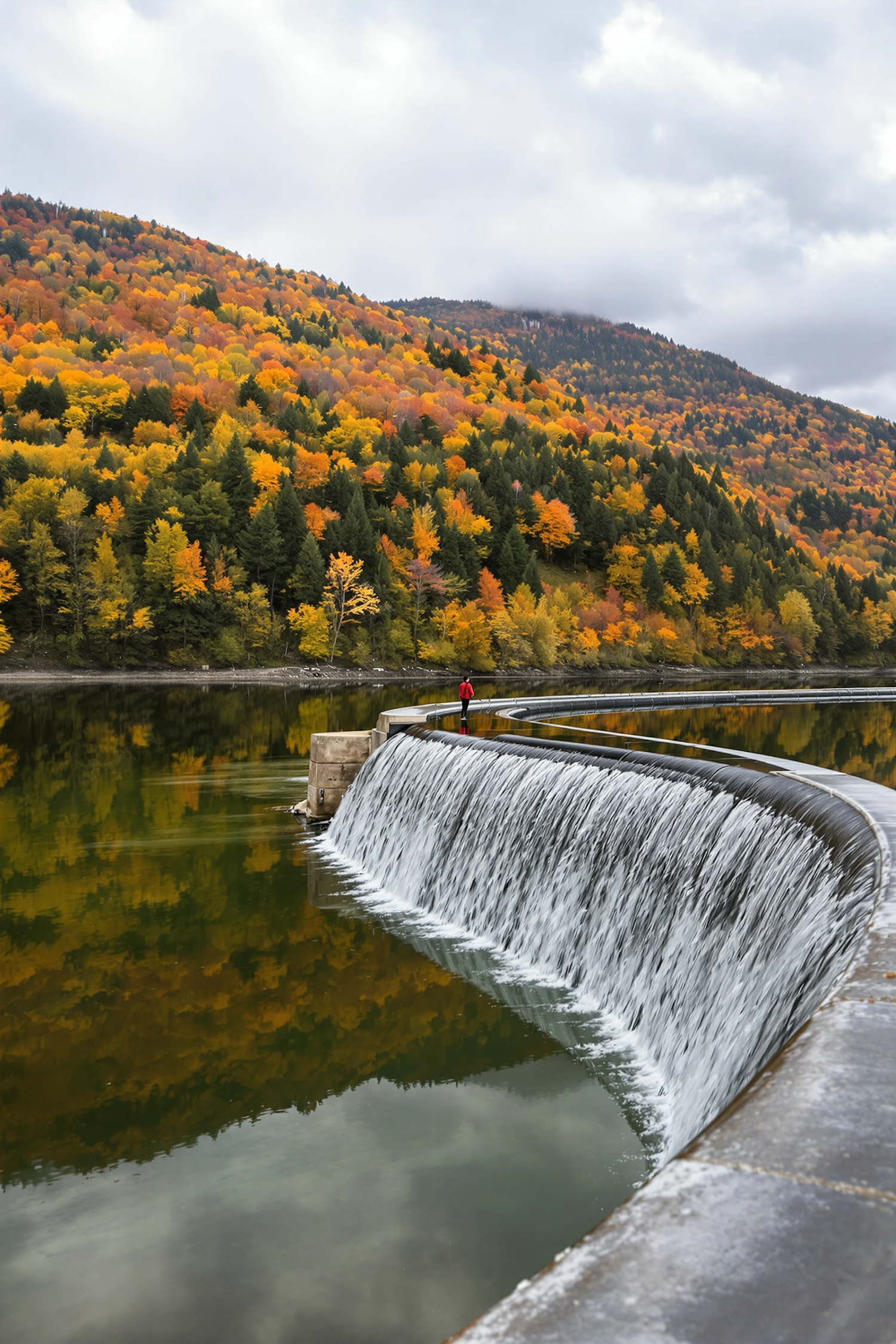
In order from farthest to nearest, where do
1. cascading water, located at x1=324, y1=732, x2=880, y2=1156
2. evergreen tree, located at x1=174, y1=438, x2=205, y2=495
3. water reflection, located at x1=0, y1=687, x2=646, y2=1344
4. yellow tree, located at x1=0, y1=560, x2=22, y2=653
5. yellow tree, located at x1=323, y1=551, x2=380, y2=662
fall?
1. evergreen tree, located at x1=174, y1=438, x2=205, y2=495
2. yellow tree, located at x1=323, y1=551, x2=380, y2=662
3. yellow tree, located at x1=0, y1=560, x2=22, y2=653
4. cascading water, located at x1=324, y1=732, x2=880, y2=1156
5. water reflection, located at x1=0, y1=687, x2=646, y2=1344

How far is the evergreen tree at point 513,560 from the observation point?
11200cm

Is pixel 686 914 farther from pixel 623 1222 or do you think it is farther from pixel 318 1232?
pixel 623 1222

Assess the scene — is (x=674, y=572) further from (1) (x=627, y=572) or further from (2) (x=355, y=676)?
(2) (x=355, y=676)

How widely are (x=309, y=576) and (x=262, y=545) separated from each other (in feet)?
18.4

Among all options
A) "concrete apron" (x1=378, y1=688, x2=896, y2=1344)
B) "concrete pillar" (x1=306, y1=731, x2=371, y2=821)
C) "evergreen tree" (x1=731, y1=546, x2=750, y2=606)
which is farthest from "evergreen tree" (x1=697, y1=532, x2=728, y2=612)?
"concrete apron" (x1=378, y1=688, x2=896, y2=1344)

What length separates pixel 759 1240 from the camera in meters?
2.77

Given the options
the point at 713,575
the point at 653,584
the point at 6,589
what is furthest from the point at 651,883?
the point at 713,575

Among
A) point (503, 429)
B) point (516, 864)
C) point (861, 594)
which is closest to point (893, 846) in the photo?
point (516, 864)

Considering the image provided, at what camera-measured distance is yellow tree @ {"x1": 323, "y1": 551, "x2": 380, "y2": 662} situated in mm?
93688

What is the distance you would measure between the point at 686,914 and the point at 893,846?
3.43 metres

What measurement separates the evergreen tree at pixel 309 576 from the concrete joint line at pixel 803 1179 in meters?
91.6

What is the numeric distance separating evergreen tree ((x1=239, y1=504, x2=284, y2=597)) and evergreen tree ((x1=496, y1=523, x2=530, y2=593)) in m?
29.1

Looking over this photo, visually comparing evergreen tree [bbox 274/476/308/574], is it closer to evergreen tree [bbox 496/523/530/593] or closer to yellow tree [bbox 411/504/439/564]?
yellow tree [bbox 411/504/439/564]

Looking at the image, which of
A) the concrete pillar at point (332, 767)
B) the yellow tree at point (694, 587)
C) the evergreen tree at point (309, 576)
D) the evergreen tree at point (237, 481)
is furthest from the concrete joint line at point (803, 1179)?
the yellow tree at point (694, 587)
